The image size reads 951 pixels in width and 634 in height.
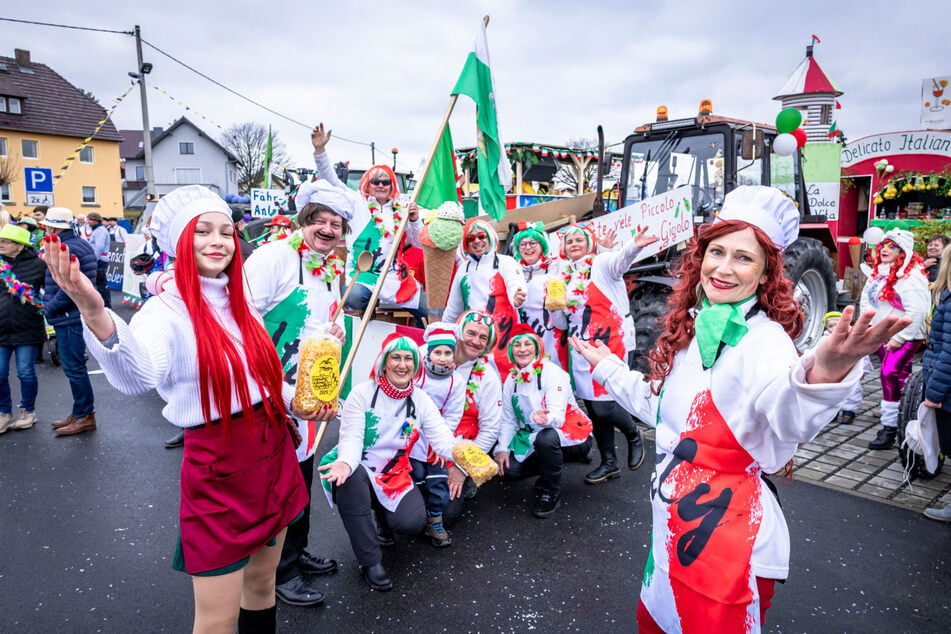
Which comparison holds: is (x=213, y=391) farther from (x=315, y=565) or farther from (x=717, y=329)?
(x=315, y=565)

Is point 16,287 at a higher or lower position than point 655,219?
lower

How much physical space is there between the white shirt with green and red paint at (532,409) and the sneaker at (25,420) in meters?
4.41

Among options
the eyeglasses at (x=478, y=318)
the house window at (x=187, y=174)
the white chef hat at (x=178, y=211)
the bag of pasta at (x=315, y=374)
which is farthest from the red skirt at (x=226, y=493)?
the house window at (x=187, y=174)

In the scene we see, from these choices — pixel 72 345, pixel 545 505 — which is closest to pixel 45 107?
pixel 72 345

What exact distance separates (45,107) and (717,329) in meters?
32.7

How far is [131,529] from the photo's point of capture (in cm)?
366

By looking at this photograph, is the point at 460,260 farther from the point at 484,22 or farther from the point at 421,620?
the point at 421,620

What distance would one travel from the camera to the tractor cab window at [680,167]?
6.25 meters

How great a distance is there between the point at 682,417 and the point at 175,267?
63.8 inches

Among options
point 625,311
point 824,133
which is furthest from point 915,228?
point 625,311

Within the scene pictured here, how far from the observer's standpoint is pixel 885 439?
5004mm

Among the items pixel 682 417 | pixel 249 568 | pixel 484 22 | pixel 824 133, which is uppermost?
pixel 824 133

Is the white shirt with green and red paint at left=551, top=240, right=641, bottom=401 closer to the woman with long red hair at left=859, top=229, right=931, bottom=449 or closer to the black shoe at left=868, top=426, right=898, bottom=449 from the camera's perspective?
the woman with long red hair at left=859, top=229, right=931, bottom=449

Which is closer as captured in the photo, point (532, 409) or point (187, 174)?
point (532, 409)
